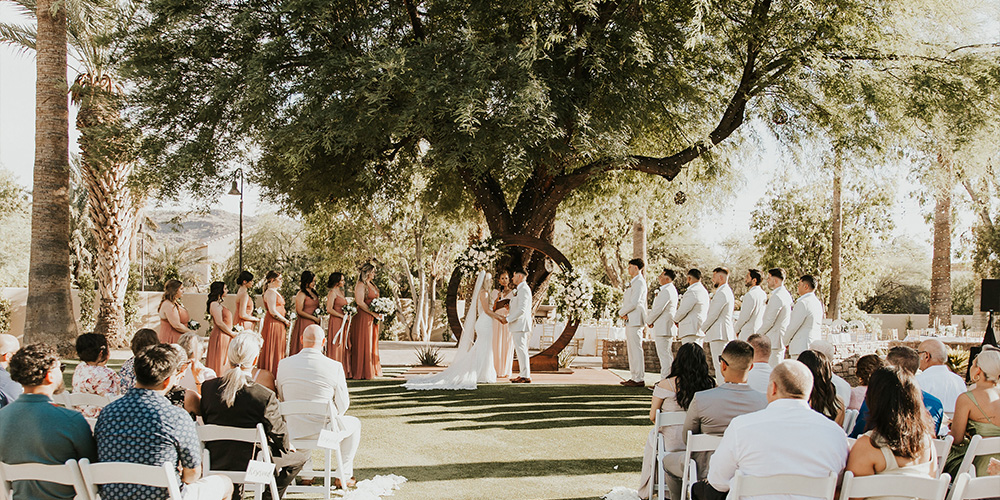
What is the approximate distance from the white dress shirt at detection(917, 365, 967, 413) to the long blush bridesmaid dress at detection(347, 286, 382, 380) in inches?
363

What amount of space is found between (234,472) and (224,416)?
1.27 ft

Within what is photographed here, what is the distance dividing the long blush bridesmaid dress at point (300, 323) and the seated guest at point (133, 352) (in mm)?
6016

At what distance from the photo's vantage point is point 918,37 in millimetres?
13680

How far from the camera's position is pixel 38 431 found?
4125 mm

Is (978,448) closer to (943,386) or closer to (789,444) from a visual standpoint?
(943,386)

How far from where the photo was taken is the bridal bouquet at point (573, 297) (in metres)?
14.9

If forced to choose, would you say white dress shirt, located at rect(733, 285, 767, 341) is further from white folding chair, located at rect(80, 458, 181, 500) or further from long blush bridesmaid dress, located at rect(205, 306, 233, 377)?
white folding chair, located at rect(80, 458, 181, 500)

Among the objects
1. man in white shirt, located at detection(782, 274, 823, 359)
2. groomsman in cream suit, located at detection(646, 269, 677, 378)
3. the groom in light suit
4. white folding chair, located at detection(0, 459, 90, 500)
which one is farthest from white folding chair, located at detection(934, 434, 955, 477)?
the groom in light suit

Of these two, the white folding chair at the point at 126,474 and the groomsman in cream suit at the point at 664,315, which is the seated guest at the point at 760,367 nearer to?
the white folding chair at the point at 126,474

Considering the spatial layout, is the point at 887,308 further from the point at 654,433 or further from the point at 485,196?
the point at 654,433

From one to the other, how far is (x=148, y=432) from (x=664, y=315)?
978 centimetres

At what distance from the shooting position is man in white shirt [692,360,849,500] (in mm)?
3959

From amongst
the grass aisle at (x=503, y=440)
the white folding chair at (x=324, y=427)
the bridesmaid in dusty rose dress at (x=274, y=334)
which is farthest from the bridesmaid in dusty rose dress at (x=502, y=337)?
the white folding chair at (x=324, y=427)

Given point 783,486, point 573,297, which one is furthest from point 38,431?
point 573,297
